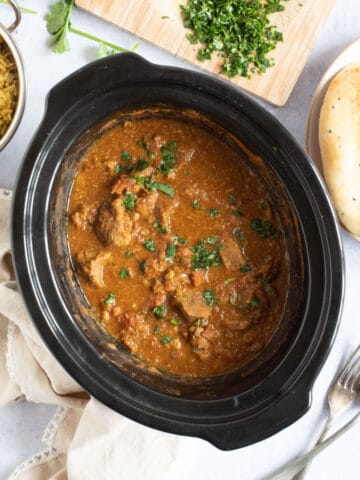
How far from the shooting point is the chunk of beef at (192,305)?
3275mm

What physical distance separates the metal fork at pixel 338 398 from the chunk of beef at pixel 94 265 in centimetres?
144

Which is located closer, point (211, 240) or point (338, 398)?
point (211, 240)

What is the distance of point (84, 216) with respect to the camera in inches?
131

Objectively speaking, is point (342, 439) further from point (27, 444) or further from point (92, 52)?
point (92, 52)

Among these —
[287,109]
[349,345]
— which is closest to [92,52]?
[287,109]

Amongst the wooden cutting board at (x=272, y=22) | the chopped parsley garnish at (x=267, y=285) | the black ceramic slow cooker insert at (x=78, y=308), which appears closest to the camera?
the black ceramic slow cooker insert at (x=78, y=308)

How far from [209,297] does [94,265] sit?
1.90 feet

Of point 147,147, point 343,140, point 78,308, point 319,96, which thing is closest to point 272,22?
point 319,96

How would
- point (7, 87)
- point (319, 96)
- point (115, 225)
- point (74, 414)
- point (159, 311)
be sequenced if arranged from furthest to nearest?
point (74, 414), point (319, 96), point (7, 87), point (159, 311), point (115, 225)

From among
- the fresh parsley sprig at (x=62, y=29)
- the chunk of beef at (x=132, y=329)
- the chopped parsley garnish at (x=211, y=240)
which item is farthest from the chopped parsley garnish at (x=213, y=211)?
the fresh parsley sprig at (x=62, y=29)

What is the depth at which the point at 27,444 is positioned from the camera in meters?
3.79

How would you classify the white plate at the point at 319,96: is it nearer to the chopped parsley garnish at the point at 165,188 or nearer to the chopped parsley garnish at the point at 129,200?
the chopped parsley garnish at the point at 165,188

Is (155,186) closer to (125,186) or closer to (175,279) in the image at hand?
(125,186)

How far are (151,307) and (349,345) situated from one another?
1.21 meters
